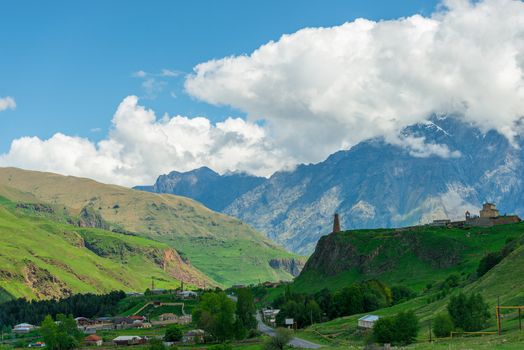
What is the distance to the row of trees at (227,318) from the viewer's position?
593 ft

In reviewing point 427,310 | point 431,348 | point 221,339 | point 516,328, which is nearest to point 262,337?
point 221,339

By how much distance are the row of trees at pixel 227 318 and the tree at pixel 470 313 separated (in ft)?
252

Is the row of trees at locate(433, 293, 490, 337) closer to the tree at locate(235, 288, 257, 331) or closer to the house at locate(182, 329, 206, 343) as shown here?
the house at locate(182, 329, 206, 343)

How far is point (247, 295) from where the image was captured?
199 metres

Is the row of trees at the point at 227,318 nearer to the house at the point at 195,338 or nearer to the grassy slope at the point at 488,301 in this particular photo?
the house at the point at 195,338

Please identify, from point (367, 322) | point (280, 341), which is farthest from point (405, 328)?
point (367, 322)

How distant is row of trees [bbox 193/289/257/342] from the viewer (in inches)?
7121

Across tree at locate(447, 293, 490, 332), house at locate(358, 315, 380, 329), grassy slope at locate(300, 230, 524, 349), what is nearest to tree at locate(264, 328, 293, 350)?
grassy slope at locate(300, 230, 524, 349)

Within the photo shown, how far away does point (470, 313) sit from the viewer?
112875mm

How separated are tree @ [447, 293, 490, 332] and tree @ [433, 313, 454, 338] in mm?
1766

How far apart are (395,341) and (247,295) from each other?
93.2 metres

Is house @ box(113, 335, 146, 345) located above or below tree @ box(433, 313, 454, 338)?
below

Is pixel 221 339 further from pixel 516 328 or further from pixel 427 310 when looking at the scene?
pixel 516 328

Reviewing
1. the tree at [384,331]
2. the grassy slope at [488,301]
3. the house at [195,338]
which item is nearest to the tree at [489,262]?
the grassy slope at [488,301]
